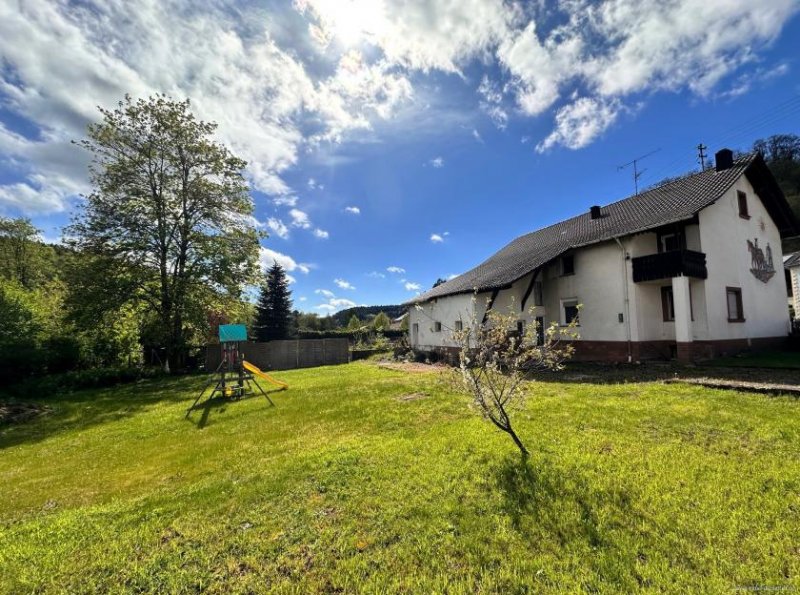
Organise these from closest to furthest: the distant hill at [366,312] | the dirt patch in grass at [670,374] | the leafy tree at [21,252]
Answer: the dirt patch in grass at [670,374] < the leafy tree at [21,252] < the distant hill at [366,312]

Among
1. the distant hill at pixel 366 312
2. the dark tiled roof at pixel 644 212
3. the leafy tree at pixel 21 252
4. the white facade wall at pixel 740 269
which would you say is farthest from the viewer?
the distant hill at pixel 366 312

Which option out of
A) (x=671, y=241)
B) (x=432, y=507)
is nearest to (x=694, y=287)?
(x=671, y=241)

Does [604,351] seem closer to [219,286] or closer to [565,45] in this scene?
[565,45]

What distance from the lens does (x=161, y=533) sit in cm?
364

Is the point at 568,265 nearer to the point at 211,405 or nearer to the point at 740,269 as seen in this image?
the point at 740,269

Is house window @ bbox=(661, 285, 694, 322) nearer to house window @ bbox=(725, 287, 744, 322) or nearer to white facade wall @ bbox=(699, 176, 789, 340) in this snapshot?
white facade wall @ bbox=(699, 176, 789, 340)

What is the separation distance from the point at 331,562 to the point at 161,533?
1.98m

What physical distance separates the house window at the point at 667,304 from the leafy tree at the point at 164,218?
70.2 ft

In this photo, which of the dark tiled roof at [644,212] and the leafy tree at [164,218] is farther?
the leafy tree at [164,218]

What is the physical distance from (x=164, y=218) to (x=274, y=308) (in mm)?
21428

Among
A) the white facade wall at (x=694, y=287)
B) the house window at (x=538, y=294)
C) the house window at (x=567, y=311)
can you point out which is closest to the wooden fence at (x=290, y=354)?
the white facade wall at (x=694, y=287)

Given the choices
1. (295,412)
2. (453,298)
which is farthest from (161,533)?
(453,298)

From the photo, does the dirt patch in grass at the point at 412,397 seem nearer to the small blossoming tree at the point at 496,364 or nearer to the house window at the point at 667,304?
the small blossoming tree at the point at 496,364

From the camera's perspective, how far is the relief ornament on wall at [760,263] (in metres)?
15.8
